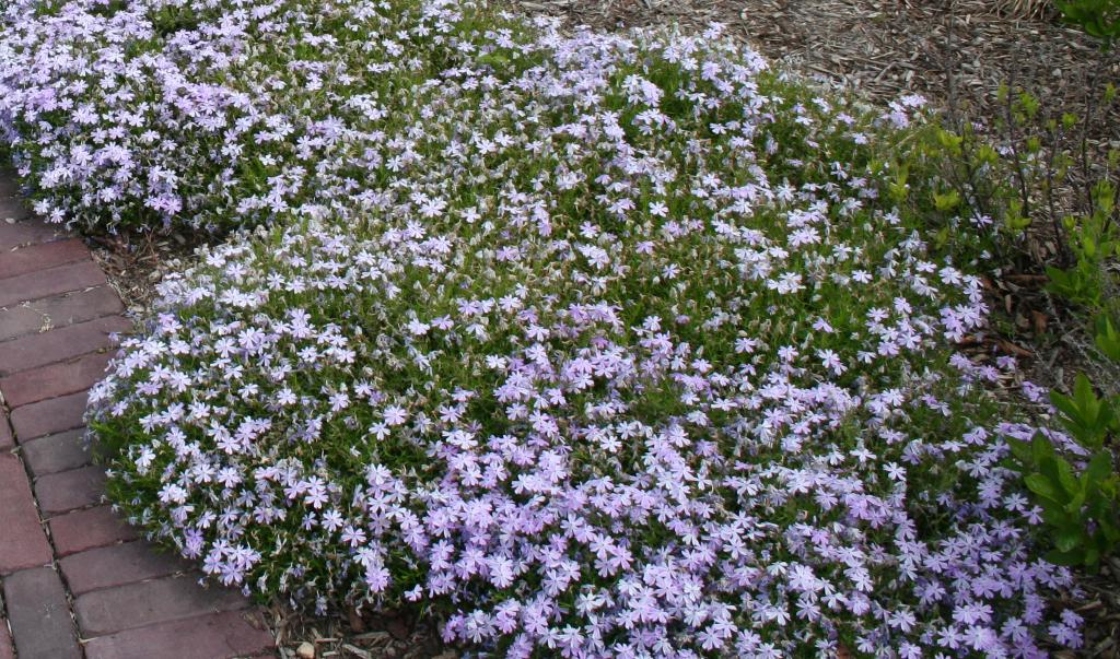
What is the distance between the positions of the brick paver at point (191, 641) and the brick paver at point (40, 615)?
0.08 meters

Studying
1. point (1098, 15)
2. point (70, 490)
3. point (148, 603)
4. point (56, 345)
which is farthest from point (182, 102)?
point (1098, 15)

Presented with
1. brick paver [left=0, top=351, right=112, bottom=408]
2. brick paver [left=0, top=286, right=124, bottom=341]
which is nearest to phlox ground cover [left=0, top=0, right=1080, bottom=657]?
brick paver [left=0, top=351, right=112, bottom=408]

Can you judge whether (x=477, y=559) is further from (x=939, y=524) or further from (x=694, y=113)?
(x=694, y=113)

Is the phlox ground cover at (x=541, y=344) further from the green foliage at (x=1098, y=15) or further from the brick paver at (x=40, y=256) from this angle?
the green foliage at (x=1098, y=15)

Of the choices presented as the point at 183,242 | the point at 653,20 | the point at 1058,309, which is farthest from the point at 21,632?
the point at 653,20

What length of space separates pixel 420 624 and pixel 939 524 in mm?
1609

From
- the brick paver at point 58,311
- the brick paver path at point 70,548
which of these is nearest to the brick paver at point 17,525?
the brick paver path at point 70,548

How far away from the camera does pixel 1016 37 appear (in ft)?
19.5

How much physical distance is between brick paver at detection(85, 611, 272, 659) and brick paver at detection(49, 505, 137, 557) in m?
0.35

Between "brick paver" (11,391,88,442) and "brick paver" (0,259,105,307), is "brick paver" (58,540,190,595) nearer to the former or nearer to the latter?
"brick paver" (11,391,88,442)

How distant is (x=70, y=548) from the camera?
138 inches

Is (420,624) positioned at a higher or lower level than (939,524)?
lower

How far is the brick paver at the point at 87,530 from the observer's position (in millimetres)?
3518

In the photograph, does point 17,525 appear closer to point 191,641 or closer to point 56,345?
point 191,641
